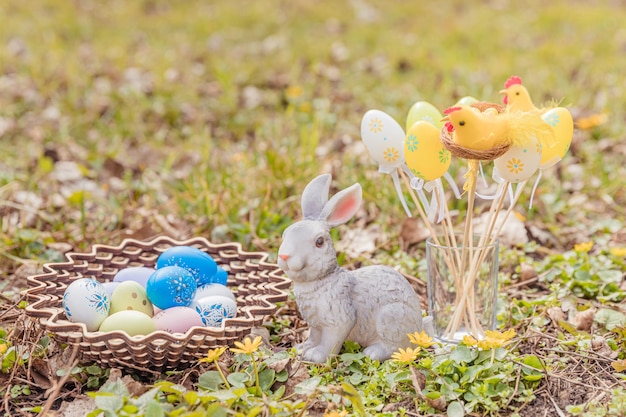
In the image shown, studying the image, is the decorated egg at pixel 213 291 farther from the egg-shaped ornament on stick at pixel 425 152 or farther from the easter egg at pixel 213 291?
the egg-shaped ornament on stick at pixel 425 152

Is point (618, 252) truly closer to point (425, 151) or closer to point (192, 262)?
point (425, 151)

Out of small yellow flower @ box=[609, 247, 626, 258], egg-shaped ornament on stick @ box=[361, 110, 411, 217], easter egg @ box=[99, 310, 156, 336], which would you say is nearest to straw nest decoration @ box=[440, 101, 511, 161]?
egg-shaped ornament on stick @ box=[361, 110, 411, 217]

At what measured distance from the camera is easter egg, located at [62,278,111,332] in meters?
2.20

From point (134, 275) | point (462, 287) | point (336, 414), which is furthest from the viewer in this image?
point (134, 275)

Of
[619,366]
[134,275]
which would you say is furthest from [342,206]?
[619,366]

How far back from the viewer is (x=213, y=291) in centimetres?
244

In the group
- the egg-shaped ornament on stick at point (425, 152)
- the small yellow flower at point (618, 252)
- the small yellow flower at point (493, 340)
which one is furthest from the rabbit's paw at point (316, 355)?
the small yellow flower at point (618, 252)

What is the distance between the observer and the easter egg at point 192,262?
2521 mm

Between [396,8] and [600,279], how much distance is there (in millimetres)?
5713

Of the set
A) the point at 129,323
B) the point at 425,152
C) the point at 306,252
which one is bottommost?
the point at 129,323

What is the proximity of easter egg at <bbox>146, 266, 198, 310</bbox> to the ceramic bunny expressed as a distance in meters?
0.36

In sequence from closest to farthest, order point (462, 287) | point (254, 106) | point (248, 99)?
point (462, 287) < point (254, 106) < point (248, 99)

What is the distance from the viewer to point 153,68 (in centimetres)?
588

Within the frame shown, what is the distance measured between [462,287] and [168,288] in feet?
2.89
